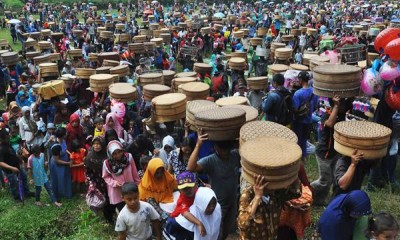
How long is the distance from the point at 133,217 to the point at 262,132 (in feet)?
5.24

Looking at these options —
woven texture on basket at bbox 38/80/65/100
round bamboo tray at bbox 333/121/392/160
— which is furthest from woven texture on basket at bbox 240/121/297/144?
woven texture on basket at bbox 38/80/65/100

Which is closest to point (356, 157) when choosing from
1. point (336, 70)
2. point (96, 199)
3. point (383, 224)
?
point (383, 224)

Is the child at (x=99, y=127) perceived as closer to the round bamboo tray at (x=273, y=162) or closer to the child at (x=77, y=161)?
the child at (x=77, y=161)

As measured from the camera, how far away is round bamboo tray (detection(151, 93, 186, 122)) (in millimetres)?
5719

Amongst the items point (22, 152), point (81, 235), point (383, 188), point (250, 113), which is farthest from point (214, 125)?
point (22, 152)

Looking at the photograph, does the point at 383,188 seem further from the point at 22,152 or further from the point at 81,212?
the point at 22,152

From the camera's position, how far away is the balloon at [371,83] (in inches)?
198

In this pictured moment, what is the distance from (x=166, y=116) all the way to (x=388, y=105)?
2997 mm

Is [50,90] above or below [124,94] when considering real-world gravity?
below

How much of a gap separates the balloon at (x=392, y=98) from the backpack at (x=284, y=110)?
128 centimetres

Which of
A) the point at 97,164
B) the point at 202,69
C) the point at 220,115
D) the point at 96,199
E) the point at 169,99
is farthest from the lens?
the point at 202,69

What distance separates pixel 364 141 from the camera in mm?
3801

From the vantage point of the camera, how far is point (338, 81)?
4.79 meters

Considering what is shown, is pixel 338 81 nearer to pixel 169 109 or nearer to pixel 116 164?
pixel 169 109
